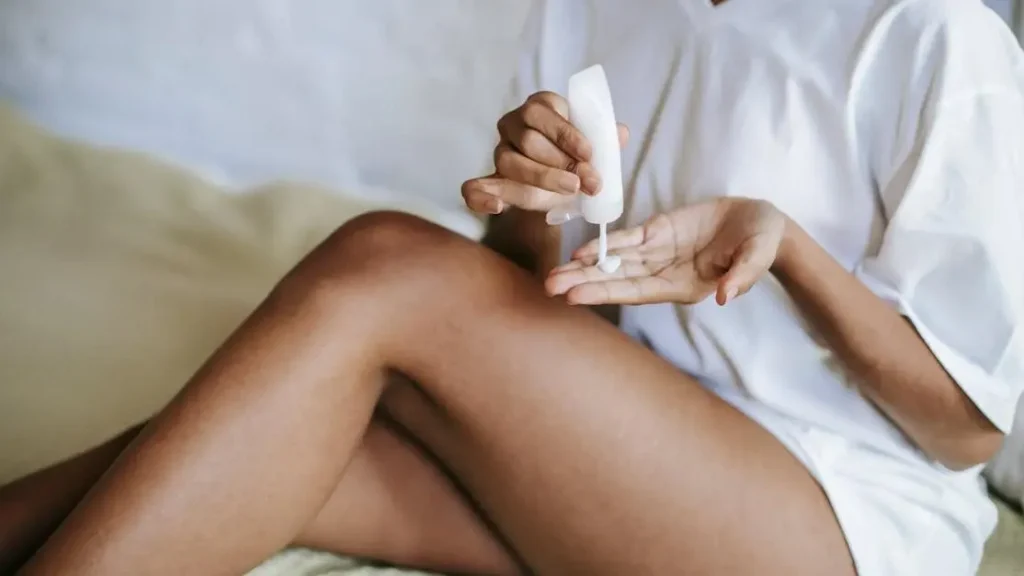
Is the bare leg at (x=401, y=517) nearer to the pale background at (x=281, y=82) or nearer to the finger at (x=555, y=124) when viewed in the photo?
the finger at (x=555, y=124)

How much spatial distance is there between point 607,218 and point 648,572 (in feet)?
0.74

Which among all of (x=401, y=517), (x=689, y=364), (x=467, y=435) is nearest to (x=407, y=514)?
(x=401, y=517)

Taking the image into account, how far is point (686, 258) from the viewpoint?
0.63m

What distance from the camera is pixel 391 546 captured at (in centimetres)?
75

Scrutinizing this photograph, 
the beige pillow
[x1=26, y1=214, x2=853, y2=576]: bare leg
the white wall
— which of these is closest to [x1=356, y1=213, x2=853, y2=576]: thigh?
[x1=26, y1=214, x2=853, y2=576]: bare leg

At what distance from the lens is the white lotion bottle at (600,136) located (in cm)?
59

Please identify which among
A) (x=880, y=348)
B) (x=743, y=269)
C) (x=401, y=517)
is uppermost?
(x=743, y=269)

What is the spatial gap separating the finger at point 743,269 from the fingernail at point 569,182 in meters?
0.11

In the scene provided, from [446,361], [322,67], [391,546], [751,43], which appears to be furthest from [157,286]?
[751,43]

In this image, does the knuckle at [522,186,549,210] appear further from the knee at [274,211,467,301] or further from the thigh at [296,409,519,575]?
the thigh at [296,409,519,575]

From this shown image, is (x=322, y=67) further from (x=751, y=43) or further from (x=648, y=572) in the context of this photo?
(x=648, y=572)

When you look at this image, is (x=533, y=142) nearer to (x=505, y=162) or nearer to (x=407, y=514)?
(x=505, y=162)

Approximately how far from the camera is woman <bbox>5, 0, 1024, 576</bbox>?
1.89ft

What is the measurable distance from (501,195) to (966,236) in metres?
0.30
